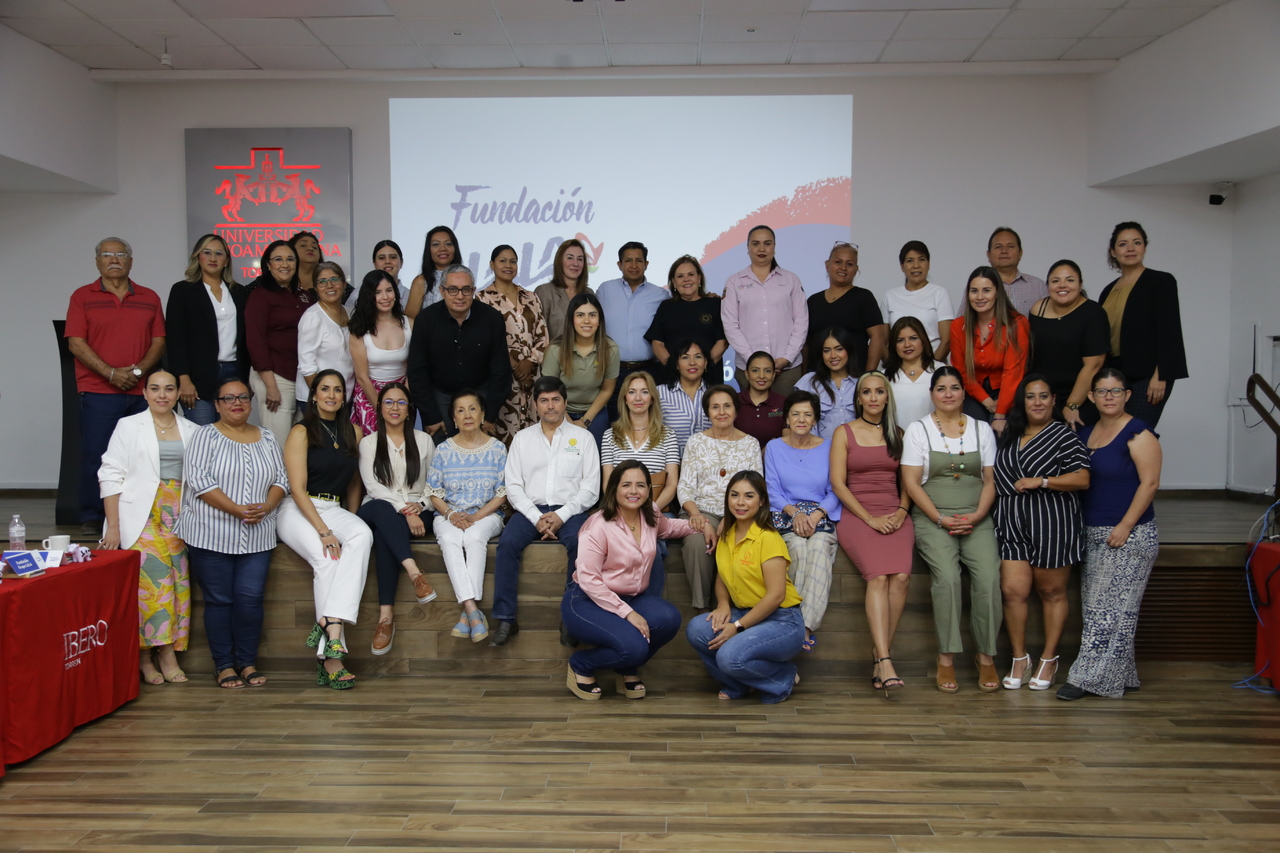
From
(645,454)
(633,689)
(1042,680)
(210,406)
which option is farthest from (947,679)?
(210,406)

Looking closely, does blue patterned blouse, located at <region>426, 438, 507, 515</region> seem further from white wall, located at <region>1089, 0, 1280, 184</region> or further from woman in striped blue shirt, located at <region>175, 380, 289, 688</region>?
white wall, located at <region>1089, 0, 1280, 184</region>

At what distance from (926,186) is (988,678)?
399 centimetres

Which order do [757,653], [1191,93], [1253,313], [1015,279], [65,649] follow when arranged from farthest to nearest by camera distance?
[1253,313] → [1191,93] → [1015,279] → [757,653] → [65,649]

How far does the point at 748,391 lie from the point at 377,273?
2049 millimetres

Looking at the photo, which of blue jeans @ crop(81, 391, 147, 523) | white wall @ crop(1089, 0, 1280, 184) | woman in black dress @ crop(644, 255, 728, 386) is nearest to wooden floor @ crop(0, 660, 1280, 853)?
blue jeans @ crop(81, 391, 147, 523)

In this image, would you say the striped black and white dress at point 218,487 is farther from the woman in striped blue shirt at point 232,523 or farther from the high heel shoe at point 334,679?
the high heel shoe at point 334,679

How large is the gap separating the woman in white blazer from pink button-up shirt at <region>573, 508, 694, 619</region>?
5.91ft

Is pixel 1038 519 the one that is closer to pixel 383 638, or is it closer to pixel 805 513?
pixel 805 513

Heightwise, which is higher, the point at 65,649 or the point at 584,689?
the point at 65,649

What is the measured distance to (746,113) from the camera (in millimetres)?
6547

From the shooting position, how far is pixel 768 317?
16.2 ft

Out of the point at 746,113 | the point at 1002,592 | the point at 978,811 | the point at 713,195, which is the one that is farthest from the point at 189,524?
the point at 746,113

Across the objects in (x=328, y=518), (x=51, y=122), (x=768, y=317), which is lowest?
(x=328, y=518)

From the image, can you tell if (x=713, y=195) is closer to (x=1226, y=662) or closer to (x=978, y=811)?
(x=1226, y=662)
